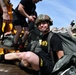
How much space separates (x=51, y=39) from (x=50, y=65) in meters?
0.56

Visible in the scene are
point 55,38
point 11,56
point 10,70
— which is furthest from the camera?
point 11,56

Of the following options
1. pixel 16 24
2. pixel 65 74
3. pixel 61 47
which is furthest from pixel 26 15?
pixel 65 74

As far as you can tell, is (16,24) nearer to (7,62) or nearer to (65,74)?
(7,62)

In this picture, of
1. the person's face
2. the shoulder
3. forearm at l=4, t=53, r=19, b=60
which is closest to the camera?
the shoulder

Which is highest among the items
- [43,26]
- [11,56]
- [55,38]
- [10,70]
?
[43,26]

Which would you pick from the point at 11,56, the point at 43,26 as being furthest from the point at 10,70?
the point at 43,26

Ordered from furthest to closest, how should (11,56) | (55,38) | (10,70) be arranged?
(11,56) < (10,70) < (55,38)

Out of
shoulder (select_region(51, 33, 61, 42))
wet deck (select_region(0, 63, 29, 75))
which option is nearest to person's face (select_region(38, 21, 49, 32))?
shoulder (select_region(51, 33, 61, 42))

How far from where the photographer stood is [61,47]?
5.80 metres

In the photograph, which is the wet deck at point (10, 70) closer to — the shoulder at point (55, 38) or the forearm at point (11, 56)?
the forearm at point (11, 56)

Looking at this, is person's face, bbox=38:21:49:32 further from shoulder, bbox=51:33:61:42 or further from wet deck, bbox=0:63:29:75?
wet deck, bbox=0:63:29:75

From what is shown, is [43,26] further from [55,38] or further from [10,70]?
[10,70]

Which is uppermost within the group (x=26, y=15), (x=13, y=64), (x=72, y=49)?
(x=26, y=15)

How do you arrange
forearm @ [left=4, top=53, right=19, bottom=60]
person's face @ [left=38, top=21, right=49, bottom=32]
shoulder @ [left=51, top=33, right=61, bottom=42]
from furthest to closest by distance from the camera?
forearm @ [left=4, top=53, right=19, bottom=60]
person's face @ [left=38, top=21, right=49, bottom=32]
shoulder @ [left=51, top=33, right=61, bottom=42]
